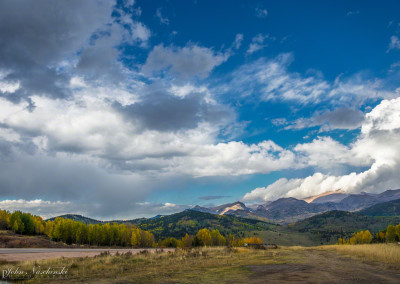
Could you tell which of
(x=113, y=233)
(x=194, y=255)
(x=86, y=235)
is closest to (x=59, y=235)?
(x=86, y=235)

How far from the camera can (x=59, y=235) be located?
101m

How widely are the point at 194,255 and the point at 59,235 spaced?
293ft

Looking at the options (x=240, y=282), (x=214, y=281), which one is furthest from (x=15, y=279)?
(x=240, y=282)

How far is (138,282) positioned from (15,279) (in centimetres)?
822

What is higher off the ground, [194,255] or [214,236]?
[194,255]

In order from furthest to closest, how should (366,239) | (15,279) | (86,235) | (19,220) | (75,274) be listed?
1. (366,239)
2. (19,220)
3. (86,235)
4. (75,274)
5. (15,279)

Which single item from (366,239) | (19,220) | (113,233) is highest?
(19,220)

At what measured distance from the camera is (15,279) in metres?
16.9

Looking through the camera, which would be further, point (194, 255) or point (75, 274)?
point (194, 255)

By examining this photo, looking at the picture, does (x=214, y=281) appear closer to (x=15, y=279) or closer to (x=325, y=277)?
(x=325, y=277)

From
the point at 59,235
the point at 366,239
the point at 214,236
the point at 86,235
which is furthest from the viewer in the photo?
the point at 214,236

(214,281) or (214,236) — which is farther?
(214,236)

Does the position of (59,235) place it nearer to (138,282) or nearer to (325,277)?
(138,282)

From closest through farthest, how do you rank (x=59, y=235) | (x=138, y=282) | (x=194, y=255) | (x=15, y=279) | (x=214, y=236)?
1. (x=138, y=282)
2. (x=15, y=279)
3. (x=194, y=255)
4. (x=59, y=235)
5. (x=214, y=236)
